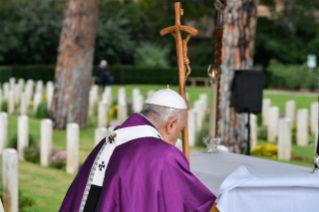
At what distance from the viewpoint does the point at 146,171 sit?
8.75 feet

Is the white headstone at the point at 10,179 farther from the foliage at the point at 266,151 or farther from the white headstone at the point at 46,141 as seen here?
the foliage at the point at 266,151

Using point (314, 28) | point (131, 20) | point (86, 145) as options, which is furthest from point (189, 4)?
point (86, 145)

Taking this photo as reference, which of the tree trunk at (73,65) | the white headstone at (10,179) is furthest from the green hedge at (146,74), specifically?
the white headstone at (10,179)

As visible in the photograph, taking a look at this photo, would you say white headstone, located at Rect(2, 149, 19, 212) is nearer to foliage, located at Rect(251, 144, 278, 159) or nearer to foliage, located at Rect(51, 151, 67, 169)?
foliage, located at Rect(51, 151, 67, 169)

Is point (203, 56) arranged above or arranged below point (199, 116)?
above

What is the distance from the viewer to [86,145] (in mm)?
9156

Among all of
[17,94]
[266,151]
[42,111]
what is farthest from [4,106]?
[266,151]

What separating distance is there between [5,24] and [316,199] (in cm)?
2520

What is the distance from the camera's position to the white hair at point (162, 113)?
289 centimetres

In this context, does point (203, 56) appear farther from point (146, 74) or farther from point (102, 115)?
point (102, 115)

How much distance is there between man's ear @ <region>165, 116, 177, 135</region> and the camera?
291 centimetres

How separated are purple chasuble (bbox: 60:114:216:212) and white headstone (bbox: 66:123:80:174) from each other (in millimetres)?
4156

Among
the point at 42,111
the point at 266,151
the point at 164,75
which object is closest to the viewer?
the point at 266,151

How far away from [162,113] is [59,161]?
4.83 meters
